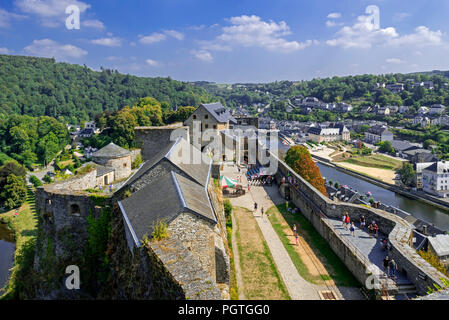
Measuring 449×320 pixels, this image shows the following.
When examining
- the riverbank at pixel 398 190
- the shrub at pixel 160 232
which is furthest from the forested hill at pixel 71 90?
the shrub at pixel 160 232

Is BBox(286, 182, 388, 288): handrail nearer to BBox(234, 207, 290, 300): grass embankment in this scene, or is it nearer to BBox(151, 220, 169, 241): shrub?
BBox(234, 207, 290, 300): grass embankment

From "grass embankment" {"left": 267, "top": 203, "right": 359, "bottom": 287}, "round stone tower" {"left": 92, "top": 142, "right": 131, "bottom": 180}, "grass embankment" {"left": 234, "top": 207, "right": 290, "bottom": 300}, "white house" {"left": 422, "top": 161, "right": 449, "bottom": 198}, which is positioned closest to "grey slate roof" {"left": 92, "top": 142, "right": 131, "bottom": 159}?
"round stone tower" {"left": 92, "top": 142, "right": 131, "bottom": 180}

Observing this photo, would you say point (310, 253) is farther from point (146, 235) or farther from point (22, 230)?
point (22, 230)

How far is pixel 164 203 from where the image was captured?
1020 cm

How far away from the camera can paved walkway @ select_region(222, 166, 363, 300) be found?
1107 cm

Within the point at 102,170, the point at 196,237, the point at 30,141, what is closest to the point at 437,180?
the point at 102,170

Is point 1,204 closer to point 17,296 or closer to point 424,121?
point 17,296

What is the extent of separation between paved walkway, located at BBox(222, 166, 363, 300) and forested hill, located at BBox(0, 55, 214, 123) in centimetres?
12119

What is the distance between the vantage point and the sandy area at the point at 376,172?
213 feet

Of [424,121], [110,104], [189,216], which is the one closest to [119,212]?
[189,216]

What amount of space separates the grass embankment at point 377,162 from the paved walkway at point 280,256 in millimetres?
61978

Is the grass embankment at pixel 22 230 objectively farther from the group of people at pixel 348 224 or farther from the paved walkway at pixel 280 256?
the group of people at pixel 348 224

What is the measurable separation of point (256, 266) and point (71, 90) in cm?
17884
